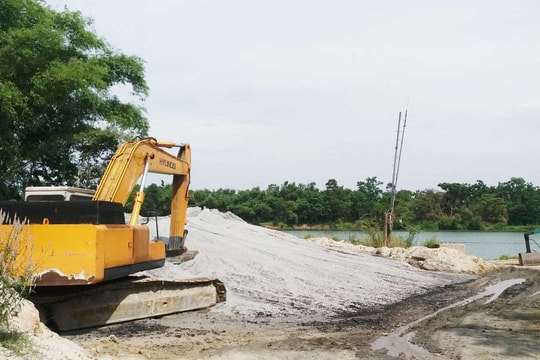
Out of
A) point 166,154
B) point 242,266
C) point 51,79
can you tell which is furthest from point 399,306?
point 51,79

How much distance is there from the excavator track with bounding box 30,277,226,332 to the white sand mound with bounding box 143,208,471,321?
81 centimetres

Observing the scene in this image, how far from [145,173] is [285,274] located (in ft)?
15.8

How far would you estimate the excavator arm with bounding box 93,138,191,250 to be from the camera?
28.3 feet

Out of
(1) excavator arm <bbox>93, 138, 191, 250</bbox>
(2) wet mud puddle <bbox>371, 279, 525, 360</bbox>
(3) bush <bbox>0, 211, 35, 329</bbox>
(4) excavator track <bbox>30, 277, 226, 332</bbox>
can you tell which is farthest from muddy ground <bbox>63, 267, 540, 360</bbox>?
(1) excavator arm <bbox>93, 138, 191, 250</bbox>

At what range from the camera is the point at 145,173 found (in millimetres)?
9320

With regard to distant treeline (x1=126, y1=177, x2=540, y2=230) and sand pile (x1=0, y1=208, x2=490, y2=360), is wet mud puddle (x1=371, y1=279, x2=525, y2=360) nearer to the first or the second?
sand pile (x1=0, y1=208, x2=490, y2=360)

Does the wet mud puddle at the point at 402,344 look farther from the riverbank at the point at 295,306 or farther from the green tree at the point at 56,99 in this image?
the green tree at the point at 56,99

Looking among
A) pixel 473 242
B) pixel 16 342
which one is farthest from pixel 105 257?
pixel 473 242

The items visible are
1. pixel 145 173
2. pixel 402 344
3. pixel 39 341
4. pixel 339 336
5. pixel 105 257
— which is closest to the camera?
pixel 39 341

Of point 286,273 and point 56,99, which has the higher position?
point 56,99

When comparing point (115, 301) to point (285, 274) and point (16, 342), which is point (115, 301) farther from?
point (285, 274)

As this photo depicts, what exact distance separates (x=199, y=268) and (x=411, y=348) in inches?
217

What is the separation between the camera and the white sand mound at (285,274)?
11.0m

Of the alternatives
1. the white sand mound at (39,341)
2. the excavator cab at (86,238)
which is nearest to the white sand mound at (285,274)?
the excavator cab at (86,238)
